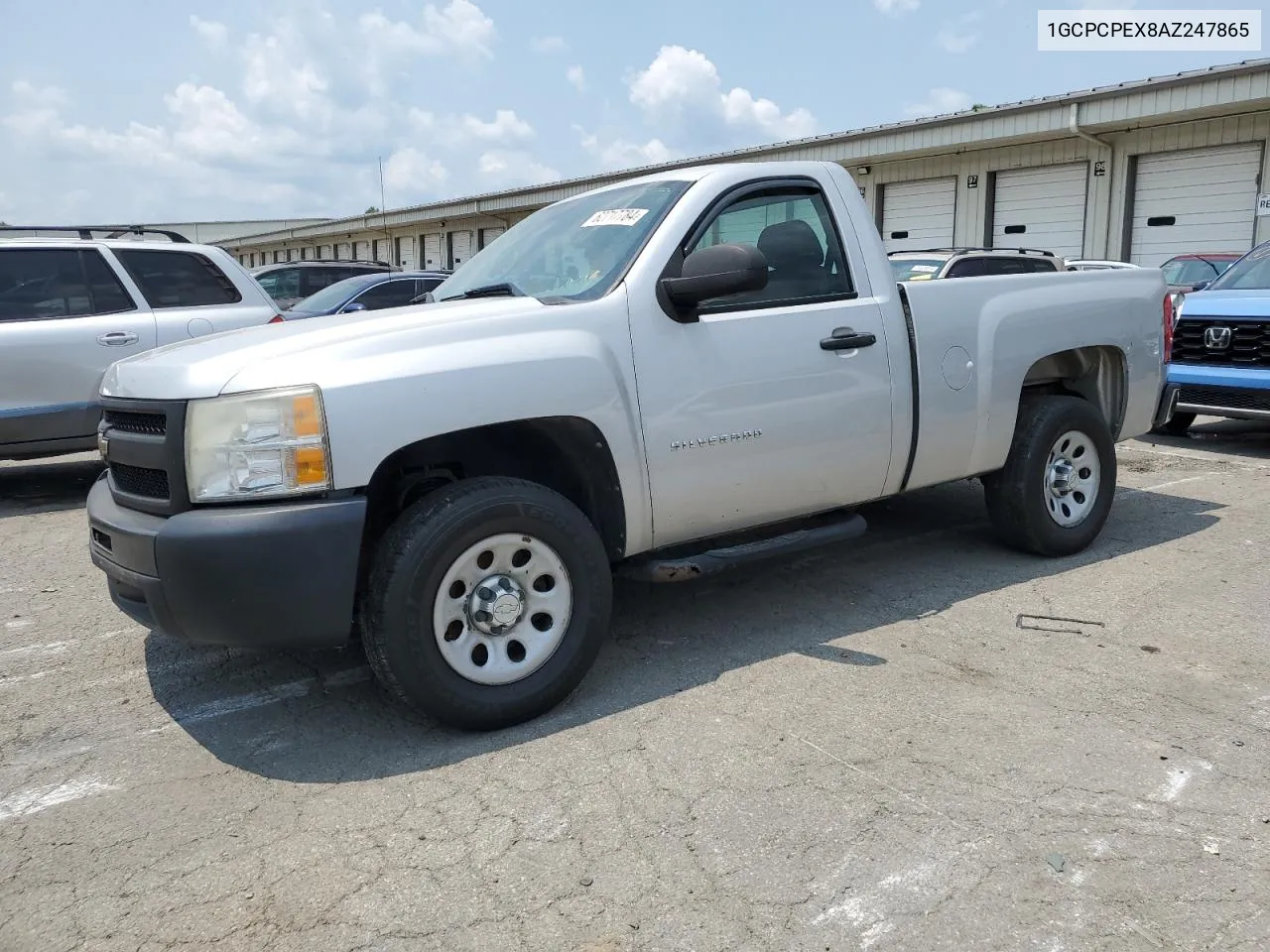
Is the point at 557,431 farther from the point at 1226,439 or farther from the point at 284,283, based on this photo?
the point at 284,283

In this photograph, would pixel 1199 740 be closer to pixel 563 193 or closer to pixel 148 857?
pixel 148 857

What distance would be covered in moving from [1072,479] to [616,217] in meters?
2.88

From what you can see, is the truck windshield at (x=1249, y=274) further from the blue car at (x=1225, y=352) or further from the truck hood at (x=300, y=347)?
the truck hood at (x=300, y=347)

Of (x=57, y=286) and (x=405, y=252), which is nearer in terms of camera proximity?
(x=57, y=286)

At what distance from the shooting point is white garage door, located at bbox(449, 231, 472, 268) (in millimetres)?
33969

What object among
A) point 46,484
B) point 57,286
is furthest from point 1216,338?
point 46,484

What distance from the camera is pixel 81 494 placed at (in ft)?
25.7

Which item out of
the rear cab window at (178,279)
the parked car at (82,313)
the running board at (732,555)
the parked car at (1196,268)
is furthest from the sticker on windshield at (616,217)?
the parked car at (1196,268)

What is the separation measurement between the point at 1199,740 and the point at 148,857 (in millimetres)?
3254

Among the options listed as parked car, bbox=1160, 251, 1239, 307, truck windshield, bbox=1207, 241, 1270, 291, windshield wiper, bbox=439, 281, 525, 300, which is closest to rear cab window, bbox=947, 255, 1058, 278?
truck windshield, bbox=1207, 241, 1270, 291

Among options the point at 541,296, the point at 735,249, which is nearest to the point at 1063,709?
the point at 735,249

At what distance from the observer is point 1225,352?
8742 millimetres

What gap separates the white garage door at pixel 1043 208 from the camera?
18297 mm

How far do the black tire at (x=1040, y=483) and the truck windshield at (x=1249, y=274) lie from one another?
192 inches
